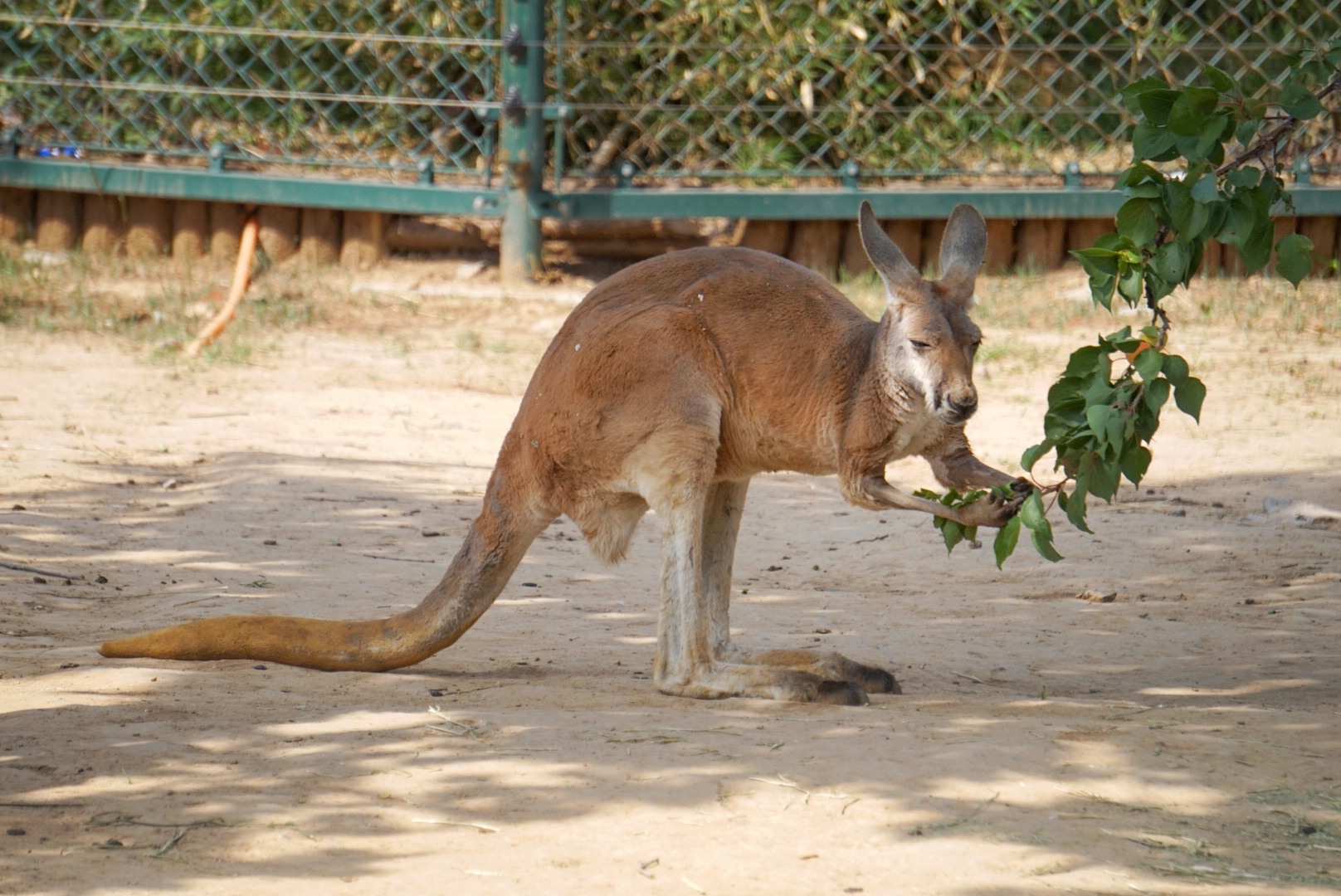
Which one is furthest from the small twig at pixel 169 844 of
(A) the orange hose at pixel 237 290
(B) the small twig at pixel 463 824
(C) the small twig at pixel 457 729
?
(A) the orange hose at pixel 237 290

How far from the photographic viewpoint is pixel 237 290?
27.5 feet

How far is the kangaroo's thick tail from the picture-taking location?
12.3 feet

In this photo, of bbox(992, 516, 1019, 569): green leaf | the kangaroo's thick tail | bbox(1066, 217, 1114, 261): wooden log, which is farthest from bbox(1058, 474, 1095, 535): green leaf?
bbox(1066, 217, 1114, 261): wooden log

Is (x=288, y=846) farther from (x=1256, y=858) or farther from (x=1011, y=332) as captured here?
(x=1011, y=332)

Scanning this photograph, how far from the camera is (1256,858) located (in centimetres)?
256

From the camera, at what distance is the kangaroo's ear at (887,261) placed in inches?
141

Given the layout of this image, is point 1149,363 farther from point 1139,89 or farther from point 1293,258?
point 1139,89

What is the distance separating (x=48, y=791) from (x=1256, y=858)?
7.46 feet

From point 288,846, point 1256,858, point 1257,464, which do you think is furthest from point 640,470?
point 1257,464

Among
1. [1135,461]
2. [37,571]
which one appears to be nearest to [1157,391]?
[1135,461]

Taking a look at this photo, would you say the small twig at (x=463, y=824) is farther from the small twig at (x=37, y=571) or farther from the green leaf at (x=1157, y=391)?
the small twig at (x=37, y=571)

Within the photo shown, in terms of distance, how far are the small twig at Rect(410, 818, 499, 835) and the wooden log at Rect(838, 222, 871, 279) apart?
21.0 feet

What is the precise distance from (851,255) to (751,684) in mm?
5577

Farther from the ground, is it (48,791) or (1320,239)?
(1320,239)
